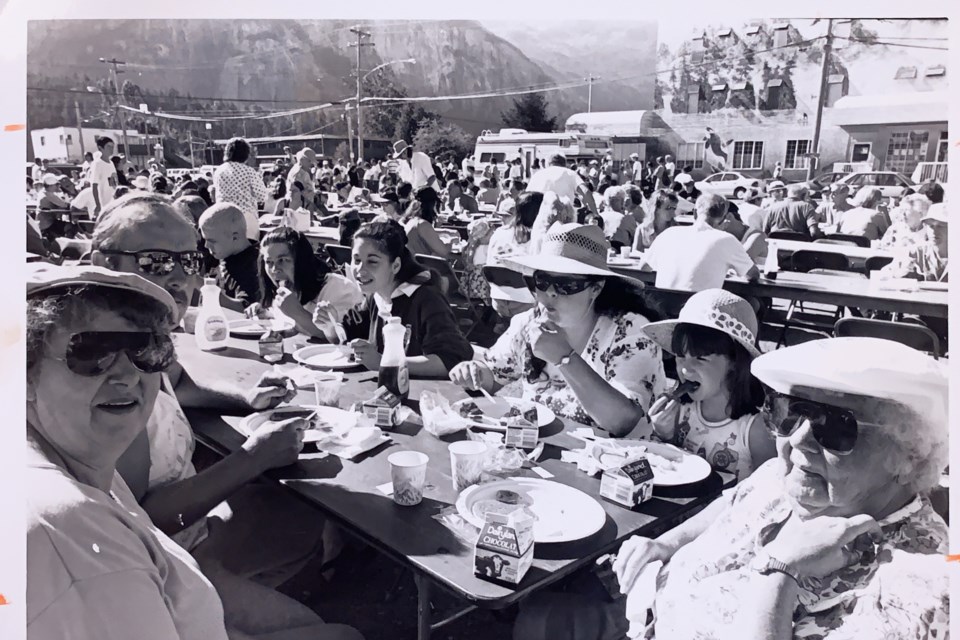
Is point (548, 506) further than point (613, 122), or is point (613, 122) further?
point (613, 122)

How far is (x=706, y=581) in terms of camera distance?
53.8 inches

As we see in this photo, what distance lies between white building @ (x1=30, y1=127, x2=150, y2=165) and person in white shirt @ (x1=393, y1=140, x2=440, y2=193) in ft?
2.62

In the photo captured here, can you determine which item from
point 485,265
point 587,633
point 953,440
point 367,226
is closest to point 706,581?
point 587,633

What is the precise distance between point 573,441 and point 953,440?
3.07ft

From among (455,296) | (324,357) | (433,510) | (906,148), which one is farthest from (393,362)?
(455,296)

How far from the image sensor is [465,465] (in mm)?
1567

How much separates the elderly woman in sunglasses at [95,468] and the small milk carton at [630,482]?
0.94 meters

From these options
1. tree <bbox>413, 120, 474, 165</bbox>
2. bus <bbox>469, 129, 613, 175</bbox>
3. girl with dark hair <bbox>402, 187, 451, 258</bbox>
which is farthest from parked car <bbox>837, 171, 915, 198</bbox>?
girl with dark hair <bbox>402, 187, 451, 258</bbox>

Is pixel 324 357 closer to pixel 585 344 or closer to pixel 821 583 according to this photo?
pixel 585 344

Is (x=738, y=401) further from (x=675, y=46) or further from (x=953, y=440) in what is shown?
(x=675, y=46)

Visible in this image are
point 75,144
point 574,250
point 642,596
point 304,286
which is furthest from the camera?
point 304,286

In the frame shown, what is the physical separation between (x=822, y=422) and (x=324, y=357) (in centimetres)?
192

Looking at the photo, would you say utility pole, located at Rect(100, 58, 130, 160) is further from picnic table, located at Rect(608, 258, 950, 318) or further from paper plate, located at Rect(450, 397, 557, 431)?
picnic table, located at Rect(608, 258, 950, 318)

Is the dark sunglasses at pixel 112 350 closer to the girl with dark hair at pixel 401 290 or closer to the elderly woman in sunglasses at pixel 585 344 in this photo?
the elderly woman in sunglasses at pixel 585 344
